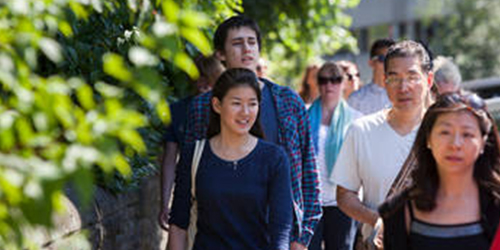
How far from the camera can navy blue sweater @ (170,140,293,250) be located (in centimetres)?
423

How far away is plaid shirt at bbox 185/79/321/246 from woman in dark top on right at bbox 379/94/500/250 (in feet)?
4.22

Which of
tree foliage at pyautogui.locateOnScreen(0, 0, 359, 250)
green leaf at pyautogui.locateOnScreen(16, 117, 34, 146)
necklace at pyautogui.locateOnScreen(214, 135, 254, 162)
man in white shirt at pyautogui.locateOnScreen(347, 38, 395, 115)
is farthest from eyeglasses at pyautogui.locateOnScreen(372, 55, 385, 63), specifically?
green leaf at pyautogui.locateOnScreen(16, 117, 34, 146)

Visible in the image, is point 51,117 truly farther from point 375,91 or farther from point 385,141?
point 375,91

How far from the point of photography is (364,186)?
4582 mm

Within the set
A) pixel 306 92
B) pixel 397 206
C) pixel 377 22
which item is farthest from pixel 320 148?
pixel 377 22

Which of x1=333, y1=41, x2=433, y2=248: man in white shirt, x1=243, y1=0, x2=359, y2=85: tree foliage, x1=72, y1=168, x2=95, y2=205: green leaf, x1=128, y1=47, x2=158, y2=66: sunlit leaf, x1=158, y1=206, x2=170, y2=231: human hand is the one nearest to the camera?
x1=72, y1=168, x2=95, y2=205: green leaf

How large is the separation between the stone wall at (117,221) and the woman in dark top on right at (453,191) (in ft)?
4.94

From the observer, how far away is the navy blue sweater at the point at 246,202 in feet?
13.9

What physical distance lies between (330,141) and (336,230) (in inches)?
32.2

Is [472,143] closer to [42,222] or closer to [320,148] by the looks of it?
[42,222]

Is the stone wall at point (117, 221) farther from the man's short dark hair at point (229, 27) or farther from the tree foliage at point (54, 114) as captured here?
the tree foliage at point (54, 114)

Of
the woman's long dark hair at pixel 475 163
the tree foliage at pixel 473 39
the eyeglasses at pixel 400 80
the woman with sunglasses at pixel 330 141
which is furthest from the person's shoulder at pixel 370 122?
the tree foliage at pixel 473 39

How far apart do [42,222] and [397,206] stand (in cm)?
188

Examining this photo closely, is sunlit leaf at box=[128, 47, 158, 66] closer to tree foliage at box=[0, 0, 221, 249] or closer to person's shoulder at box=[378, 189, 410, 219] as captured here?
tree foliage at box=[0, 0, 221, 249]
